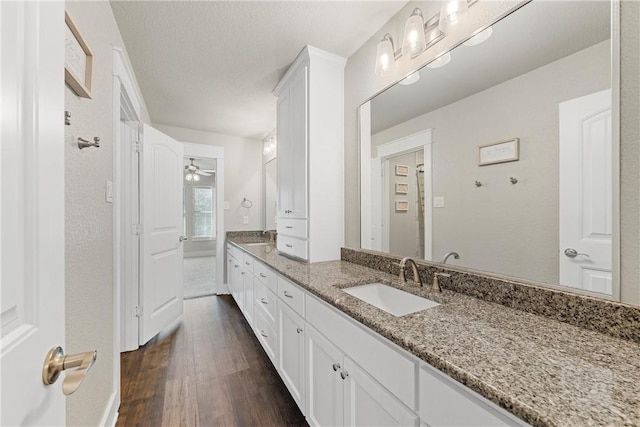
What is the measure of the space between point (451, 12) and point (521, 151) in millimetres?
761

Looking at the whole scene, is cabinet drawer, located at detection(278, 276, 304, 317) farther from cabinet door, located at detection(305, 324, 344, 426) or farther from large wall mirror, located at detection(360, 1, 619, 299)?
large wall mirror, located at detection(360, 1, 619, 299)

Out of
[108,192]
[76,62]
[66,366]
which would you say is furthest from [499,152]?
[108,192]

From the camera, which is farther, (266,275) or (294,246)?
(294,246)

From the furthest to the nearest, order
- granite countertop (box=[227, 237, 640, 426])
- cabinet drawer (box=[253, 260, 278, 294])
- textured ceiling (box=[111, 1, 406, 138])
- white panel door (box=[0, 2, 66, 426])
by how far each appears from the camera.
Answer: cabinet drawer (box=[253, 260, 278, 294]), textured ceiling (box=[111, 1, 406, 138]), granite countertop (box=[227, 237, 640, 426]), white panel door (box=[0, 2, 66, 426])

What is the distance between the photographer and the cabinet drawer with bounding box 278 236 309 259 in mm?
2033

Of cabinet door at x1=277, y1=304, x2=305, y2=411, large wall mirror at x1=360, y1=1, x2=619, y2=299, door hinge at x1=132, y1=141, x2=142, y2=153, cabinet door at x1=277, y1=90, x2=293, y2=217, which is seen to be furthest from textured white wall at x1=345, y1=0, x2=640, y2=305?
door hinge at x1=132, y1=141, x2=142, y2=153

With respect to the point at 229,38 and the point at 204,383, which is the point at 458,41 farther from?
the point at 204,383

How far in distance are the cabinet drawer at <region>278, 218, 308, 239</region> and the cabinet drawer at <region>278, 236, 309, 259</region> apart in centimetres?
4

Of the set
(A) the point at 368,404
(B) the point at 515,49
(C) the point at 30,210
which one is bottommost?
(A) the point at 368,404

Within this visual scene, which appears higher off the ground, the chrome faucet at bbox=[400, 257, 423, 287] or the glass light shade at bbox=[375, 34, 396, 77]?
the glass light shade at bbox=[375, 34, 396, 77]

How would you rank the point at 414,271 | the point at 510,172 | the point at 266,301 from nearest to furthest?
the point at 510,172 → the point at 414,271 → the point at 266,301

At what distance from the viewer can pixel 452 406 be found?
0.64 metres

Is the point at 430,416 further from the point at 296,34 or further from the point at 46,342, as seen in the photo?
the point at 296,34

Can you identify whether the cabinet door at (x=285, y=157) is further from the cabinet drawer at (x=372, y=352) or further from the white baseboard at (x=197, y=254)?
the white baseboard at (x=197, y=254)
